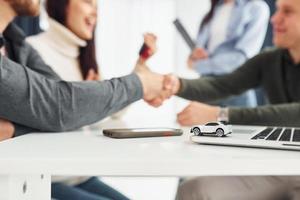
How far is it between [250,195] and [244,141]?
0.23m

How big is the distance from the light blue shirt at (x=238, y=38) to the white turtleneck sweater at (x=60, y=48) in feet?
1.61

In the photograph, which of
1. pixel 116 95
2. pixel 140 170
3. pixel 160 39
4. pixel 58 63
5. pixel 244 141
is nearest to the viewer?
pixel 140 170

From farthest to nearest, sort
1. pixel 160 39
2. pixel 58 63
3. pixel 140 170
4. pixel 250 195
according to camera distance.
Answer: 1. pixel 160 39
2. pixel 58 63
3. pixel 250 195
4. pixel 140 170

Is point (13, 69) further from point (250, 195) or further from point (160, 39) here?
point (160, 39)

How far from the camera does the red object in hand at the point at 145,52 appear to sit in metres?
1.42

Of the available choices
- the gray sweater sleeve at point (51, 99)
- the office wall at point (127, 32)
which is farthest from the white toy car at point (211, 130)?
the office wall at point (127, 32)

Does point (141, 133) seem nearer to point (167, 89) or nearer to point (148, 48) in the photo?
point (167, 89)

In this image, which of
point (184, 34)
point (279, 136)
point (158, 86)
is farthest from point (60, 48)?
point (279, 136)

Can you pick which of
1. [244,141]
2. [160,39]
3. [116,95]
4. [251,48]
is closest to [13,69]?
[116,95]

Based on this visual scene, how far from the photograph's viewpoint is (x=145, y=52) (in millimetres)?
1423

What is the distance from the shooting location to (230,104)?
1.51 metres

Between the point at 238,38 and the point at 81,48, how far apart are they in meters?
0.63

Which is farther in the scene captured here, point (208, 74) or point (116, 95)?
point (208, 74)

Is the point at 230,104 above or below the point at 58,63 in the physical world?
below
